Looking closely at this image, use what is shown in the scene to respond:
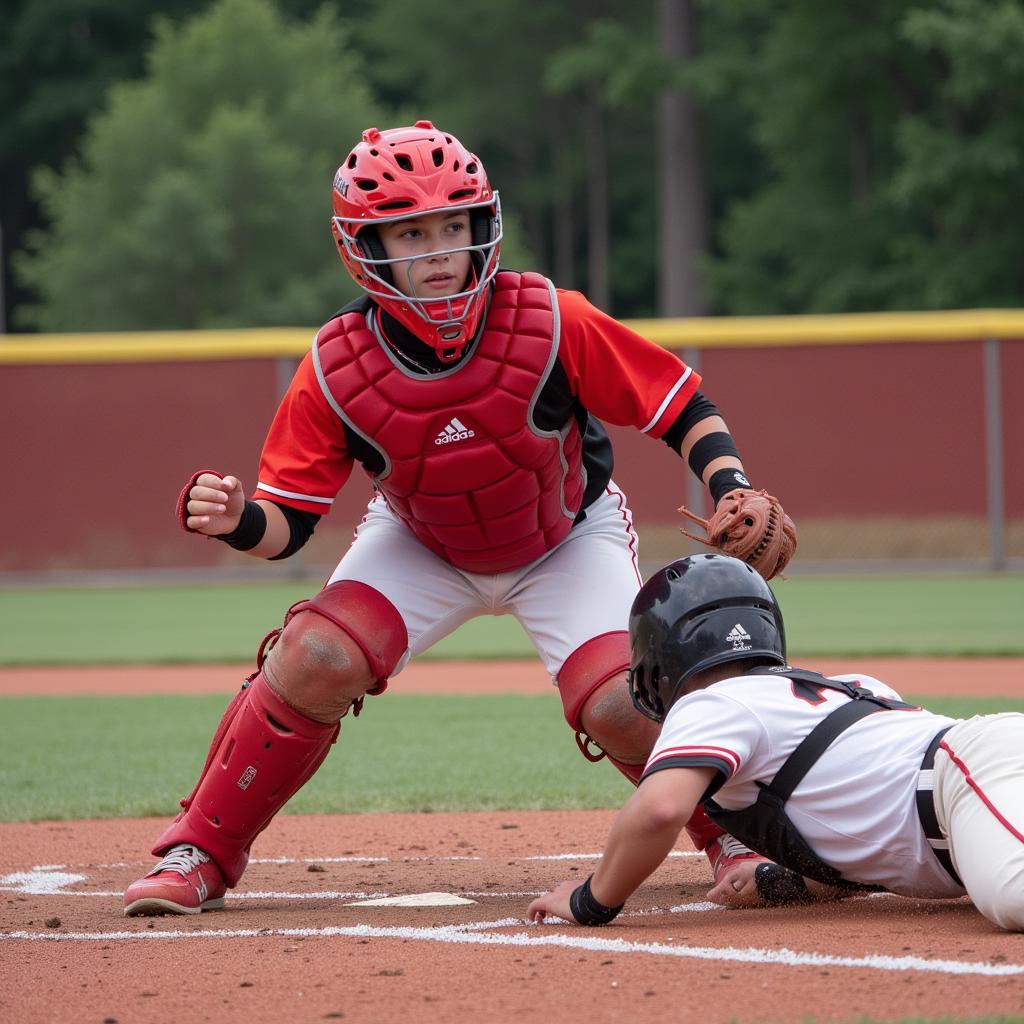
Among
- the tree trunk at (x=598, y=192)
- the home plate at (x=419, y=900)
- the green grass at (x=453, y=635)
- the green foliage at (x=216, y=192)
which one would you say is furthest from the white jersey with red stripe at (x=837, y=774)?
the tree trunk at (x=598, y=192)

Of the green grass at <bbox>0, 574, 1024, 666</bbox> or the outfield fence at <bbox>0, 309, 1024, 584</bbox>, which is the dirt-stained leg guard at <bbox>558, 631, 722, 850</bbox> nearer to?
the green grass at <bbox>0, 574, 1024, 666</bbox>

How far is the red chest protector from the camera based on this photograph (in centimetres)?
464

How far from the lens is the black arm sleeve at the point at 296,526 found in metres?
4.77

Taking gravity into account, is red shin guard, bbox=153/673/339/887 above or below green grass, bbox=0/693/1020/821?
above

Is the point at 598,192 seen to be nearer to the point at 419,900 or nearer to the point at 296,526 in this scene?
the point at 296,526

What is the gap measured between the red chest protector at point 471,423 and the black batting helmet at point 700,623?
2.31 ft

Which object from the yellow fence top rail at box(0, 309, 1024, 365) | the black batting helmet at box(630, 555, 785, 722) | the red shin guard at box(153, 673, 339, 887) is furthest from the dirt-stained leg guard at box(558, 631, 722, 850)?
the yellow fence top rail at box(0, 309, 1024, 365)

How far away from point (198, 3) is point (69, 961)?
4043 cm

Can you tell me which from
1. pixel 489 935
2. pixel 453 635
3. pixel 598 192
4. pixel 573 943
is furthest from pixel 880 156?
pixel 573 943

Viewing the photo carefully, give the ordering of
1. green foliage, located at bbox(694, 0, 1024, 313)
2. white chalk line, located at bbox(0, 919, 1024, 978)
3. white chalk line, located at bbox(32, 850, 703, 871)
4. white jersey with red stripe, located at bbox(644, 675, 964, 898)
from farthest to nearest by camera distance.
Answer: green foliage, located at bbox(694, 0, 1024, 313) → white chalk line, located at bbox(32, 850, 703, 871) → white jersey with red stripe, located at bbox(644, 675, 964, 898) → white chalk line, located at bbox(0, 919, 1024, 978)

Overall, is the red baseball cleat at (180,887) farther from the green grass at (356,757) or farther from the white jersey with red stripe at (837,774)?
the green grass at (356,757)

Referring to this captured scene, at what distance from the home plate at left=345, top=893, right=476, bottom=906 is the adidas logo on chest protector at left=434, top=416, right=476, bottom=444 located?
48.5 inches

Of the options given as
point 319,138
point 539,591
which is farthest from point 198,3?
point 539,591

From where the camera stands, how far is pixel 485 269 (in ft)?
15.2
